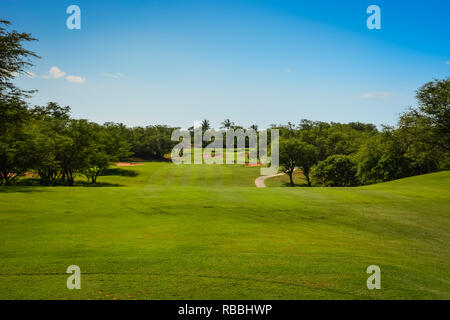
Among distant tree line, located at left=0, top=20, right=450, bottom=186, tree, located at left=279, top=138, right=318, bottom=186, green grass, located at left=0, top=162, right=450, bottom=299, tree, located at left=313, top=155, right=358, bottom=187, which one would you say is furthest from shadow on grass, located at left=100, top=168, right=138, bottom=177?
green grass, located at left=0, top=162, right=450, bottom=299

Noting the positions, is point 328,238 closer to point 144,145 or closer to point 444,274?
point 444,274

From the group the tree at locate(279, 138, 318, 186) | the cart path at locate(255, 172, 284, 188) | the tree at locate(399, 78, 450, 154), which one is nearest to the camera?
the tree at locate(399, 78, 450, 154)

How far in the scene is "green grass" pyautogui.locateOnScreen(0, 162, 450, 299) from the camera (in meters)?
6.61

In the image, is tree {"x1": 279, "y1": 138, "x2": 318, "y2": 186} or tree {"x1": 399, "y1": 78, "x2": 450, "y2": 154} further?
tree {"x1": 279, "y1": 138, "x2": 318, "y2": 186}

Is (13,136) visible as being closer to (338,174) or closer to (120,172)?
(120,172)

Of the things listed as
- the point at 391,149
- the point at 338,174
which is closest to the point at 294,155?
the point at 338,174

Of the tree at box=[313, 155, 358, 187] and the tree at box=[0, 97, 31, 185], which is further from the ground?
the tree at box=[0, 97, 31, 185]

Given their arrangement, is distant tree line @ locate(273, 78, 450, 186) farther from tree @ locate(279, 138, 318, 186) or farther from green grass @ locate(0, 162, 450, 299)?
green grass @ locate(0, 162, 450, 299)

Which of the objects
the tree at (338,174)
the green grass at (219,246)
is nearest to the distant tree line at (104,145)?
the tree at (338,174)

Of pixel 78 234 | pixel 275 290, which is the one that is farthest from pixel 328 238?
pixel 78 234

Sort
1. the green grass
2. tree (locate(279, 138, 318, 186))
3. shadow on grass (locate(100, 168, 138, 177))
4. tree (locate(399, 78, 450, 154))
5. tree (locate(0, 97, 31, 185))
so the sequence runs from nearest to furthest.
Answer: the green grass < tree (locate(0, 97, 31, 185)) < tree (locate(399, 78, 450, 154)) < shadow on grass (locate(100, 168, 138, 177)) < tree (locate(279, 138, 318, 186))

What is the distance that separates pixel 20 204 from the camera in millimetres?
16203

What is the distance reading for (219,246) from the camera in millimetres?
10094
